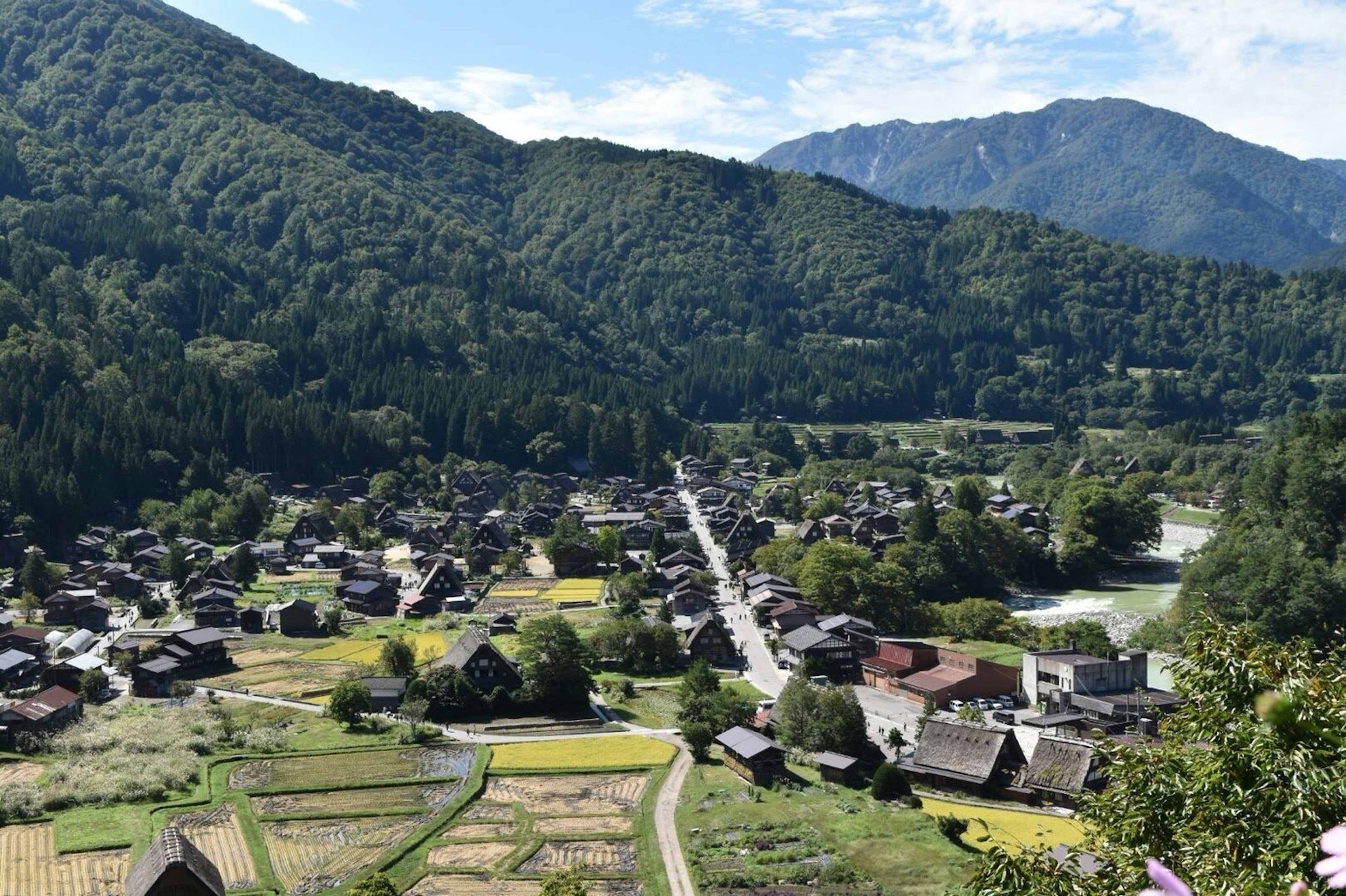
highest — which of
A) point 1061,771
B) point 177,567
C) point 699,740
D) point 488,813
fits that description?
point 1061,771

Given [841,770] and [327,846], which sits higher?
[841,770]

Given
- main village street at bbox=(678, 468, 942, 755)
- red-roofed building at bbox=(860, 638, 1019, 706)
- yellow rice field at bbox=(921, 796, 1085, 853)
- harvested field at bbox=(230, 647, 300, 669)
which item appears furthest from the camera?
harvested field at bbox=(230, 647, 300, 669)

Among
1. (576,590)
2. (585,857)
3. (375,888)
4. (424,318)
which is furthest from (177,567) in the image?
(424,318)

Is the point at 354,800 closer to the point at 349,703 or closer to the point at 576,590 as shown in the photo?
the point at 349,703

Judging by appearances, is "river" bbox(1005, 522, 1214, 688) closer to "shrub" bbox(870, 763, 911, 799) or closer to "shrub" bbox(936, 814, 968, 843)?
"shrub" bbox(870, 763, 911, 799)

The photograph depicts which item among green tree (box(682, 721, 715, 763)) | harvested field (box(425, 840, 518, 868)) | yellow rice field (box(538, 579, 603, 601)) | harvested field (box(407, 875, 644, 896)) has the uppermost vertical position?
green tree (box(682, 721, 715, 763))

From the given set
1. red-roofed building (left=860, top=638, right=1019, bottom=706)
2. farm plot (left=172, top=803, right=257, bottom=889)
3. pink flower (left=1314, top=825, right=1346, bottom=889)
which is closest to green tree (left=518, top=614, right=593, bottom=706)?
red-roofed building (left=860, top=638, right=1019, bottom=706)

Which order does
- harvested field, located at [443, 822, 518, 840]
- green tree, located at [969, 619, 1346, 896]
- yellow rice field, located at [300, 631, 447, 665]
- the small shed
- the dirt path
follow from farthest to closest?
yellow rice field, located at [300, 631, 447, 665], the small shed, harvested field, located at [443, 822, 518, 840], the dirt path, green tree, located at [969, 619, 1346, 896]
